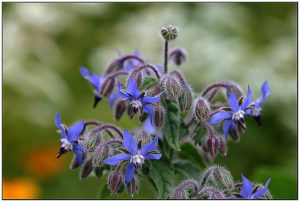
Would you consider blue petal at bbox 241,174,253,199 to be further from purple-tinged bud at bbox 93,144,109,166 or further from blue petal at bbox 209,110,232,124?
purple-tinged bud at bbox 93,144,109,166

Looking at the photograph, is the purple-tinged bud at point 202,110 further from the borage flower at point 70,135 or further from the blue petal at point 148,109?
the borage flower at point 70,135

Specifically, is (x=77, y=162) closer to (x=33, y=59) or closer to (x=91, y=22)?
(x=33, y=59)

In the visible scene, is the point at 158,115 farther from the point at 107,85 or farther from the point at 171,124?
the point at 107,85

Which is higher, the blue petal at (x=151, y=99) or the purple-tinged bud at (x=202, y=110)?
the blue petal at (x=151, y=99)

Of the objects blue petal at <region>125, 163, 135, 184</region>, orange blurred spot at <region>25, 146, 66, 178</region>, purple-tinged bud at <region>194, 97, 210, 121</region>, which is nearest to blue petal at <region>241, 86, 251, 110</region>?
purple-tinged bud at <region>194, 97, 210, 121</region>

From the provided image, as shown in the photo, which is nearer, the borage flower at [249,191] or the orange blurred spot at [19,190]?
the borage flower at [249,191]

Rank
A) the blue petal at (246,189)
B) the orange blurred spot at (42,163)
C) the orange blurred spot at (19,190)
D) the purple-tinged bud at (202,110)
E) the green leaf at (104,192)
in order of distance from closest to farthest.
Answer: the blue petal at (246,189) → the purple-tinged bud at (202,110) → the green leaf at (104,192) → the orange blurred spot at (19,190) → the orange blurred spot at (42,163)

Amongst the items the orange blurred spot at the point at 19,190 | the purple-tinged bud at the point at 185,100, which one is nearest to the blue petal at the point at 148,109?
the purple-tinged bud at the point at 185,100
